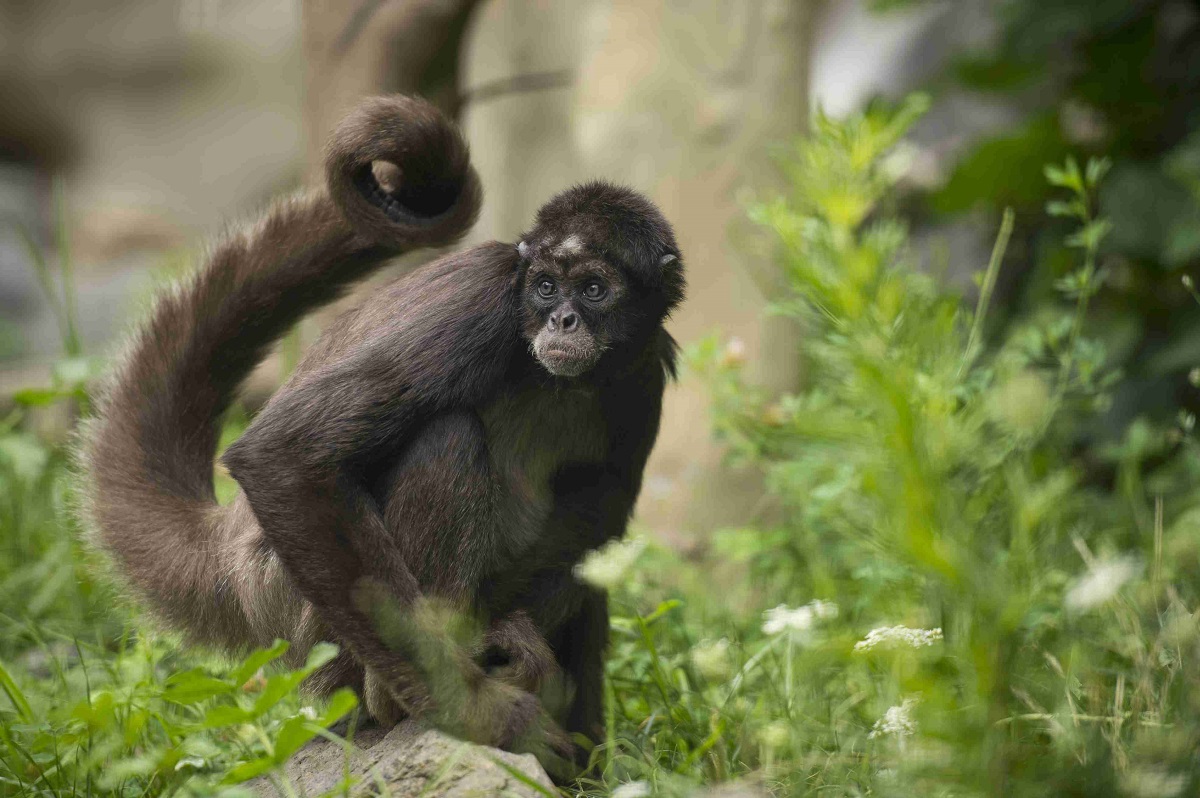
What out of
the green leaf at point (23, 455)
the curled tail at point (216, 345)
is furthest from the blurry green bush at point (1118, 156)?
the green leaf at point (23, 455)

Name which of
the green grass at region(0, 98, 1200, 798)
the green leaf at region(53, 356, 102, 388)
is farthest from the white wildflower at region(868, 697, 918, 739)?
the green leaf at region(53, 356, 102, 388)

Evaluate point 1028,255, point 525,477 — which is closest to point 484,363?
point 525,477

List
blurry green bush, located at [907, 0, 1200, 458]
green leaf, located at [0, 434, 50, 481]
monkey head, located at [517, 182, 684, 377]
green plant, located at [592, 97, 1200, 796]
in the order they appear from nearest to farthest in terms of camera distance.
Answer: green plant, located at [592, 97, 1200, 796] → monkey head, located at [517, 182, 684, 377] → green leaf, located at [0, 434, 50, 481] → blurry green bush, located at [907, 0, 1200, 458]

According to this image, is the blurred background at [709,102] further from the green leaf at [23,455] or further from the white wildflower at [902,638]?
the white wildflower at [902,638]

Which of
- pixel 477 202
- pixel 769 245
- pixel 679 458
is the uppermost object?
pixel 477 202

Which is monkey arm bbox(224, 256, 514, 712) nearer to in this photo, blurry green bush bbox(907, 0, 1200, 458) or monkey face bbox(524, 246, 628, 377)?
monkey face bbox(524, 246, 628, 377)

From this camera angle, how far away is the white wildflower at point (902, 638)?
3.27m

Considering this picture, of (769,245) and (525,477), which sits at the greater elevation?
(769,245)

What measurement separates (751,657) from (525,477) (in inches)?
47.2

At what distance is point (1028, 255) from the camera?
9000 millimetres

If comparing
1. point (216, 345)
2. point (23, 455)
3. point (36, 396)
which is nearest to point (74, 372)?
point (36, 396)

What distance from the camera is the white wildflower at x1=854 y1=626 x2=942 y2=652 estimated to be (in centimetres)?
327

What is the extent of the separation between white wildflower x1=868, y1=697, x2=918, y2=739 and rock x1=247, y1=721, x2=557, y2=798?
1.04m

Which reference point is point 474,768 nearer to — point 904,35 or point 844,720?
point 844,720
